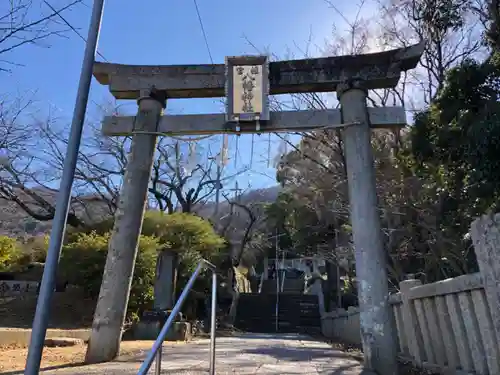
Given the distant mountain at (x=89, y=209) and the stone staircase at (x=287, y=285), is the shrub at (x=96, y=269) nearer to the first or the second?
the distant mountain at (x=89, y=209)

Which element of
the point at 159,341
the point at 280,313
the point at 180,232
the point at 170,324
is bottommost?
the point at 159,341

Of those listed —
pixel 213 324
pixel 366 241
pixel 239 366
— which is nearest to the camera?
pixel 213 324

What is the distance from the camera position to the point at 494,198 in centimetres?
437

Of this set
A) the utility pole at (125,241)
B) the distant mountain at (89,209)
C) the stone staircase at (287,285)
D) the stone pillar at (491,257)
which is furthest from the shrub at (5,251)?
the stone staircase at (287,285)

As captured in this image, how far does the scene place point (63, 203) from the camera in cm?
358

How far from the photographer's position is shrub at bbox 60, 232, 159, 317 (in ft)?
45.1

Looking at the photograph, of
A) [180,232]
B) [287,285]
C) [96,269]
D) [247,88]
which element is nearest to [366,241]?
[247,88]

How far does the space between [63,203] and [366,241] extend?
3999mm

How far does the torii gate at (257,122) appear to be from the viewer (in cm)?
588

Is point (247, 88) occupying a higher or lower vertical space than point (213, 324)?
higher

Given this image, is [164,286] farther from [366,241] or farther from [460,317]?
[460,317]

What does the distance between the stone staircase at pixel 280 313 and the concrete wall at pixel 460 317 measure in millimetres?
14275

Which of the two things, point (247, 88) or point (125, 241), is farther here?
point (247, 88)

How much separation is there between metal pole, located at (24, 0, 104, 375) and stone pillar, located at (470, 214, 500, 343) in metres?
3.45
